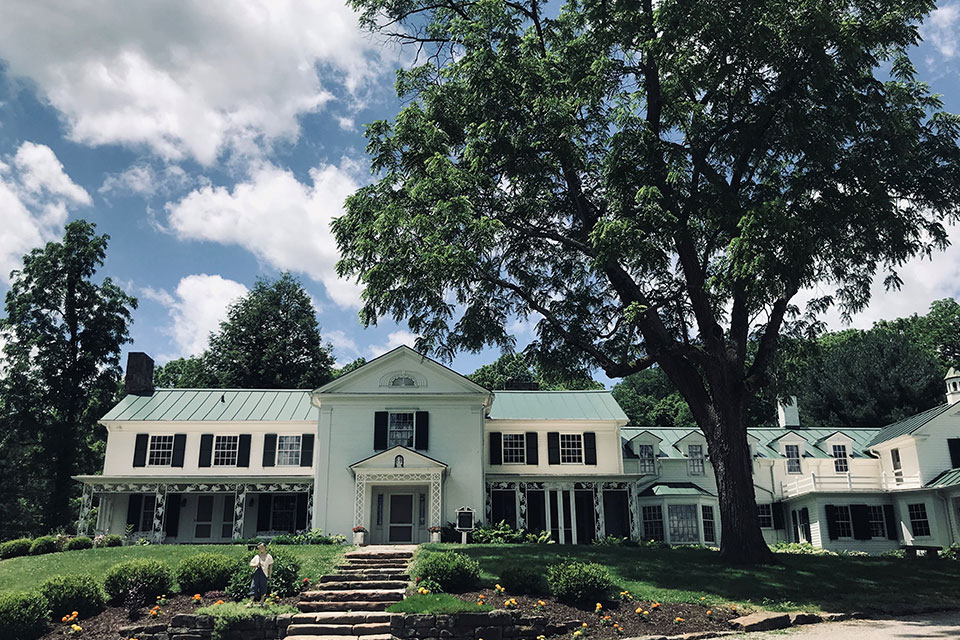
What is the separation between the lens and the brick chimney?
109 feet

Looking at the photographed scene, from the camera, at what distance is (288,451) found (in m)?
30.4

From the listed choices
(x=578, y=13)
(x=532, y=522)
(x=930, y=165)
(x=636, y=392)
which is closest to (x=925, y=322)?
(x=636, y=392)

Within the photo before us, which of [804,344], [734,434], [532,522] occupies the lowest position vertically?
[532,522]

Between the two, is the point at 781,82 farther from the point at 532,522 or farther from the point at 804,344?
the point at 532,522

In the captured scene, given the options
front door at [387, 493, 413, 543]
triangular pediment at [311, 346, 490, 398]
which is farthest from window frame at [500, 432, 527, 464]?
front door at [387, 493, 413, 543]

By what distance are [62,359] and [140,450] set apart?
10.3 meters

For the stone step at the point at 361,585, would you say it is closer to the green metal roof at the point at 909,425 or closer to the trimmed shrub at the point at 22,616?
the trimmed shrub at the point at 22,616

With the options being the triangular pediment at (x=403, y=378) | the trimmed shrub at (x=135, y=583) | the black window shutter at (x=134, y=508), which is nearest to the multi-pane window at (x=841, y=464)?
the triangular pediment at (x=403, y=378)

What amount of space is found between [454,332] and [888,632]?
37.6 feet

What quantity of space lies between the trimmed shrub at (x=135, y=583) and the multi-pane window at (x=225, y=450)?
600 inches

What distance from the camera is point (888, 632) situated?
491 inches

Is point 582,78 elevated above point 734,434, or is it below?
above

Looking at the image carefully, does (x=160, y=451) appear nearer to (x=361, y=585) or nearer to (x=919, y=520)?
(x=361, y=585)

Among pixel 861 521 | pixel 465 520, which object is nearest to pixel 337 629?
pixel 465 520
